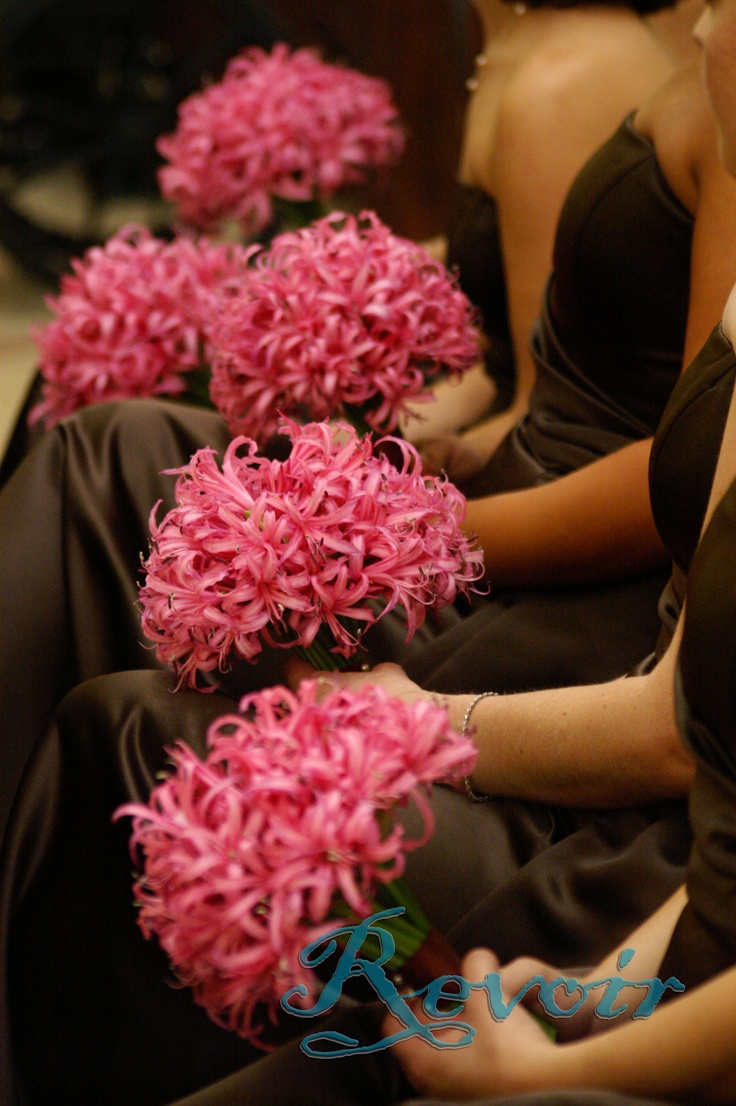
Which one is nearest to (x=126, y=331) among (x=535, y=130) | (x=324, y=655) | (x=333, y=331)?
(x=333, y=331)

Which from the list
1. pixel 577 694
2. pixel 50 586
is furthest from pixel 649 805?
pixel 50 586

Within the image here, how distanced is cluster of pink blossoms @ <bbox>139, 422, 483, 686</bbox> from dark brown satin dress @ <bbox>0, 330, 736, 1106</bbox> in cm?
10

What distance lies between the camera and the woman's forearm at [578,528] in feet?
4.33

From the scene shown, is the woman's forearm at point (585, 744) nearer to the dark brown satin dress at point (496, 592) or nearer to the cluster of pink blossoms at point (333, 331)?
the dark brown satin dress at point (496, 592)

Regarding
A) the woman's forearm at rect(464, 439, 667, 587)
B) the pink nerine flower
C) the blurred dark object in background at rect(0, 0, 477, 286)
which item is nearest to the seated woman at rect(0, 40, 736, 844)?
the woman's forearm at rect(464, 439, 667, 587)

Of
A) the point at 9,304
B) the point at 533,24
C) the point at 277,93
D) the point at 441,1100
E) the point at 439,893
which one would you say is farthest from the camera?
the point at 9,304

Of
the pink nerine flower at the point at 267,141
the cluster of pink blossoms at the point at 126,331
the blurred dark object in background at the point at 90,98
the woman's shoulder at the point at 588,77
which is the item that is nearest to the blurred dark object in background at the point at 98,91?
the blurred dark object in background at the point at 90,98

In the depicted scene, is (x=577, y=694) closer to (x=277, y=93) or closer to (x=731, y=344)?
(x=731, y=344)

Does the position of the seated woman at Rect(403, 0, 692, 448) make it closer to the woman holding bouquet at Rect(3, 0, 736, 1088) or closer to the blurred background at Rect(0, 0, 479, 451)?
the woman holding bouquet at Rect(3, 0, 736, 1088)

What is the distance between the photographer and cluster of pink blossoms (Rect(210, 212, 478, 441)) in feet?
4.29

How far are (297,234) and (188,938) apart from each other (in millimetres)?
917

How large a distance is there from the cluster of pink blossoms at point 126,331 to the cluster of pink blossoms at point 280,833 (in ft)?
3.16

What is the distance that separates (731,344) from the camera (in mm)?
1005

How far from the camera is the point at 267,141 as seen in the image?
6.52 ft
